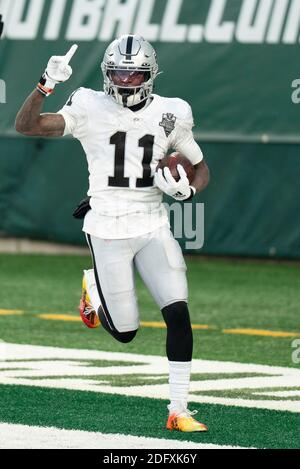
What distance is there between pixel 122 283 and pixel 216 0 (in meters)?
9.30

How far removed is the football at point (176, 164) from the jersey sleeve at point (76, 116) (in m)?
0.42

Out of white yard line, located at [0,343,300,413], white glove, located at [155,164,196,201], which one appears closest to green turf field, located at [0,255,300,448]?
white yard line, located at [0,343,300,413]

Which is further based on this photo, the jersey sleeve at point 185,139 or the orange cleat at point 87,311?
the orange cleat at point 87,311

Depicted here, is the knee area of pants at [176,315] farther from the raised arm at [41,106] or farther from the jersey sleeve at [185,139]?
the raised arm at [41,106]

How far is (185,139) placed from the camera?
748 centimetres

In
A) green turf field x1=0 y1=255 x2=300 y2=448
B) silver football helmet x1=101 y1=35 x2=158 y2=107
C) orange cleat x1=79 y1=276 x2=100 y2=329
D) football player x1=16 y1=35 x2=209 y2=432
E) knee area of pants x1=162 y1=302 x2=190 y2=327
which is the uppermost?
silver football helmet x1=101 y1=35 x2=158 y2=107

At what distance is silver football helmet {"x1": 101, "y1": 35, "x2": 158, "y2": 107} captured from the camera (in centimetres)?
727

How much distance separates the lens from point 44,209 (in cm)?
1700

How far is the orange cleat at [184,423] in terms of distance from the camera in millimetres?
6773

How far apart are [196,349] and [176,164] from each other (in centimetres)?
297

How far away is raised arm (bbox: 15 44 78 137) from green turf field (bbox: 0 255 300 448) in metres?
1.38

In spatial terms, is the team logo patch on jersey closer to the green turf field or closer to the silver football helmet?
the silver football helmet

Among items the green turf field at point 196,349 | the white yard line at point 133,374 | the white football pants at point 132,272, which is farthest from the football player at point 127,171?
the white yard line at point 133,374

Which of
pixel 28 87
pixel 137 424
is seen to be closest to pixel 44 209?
pixel 28 87
